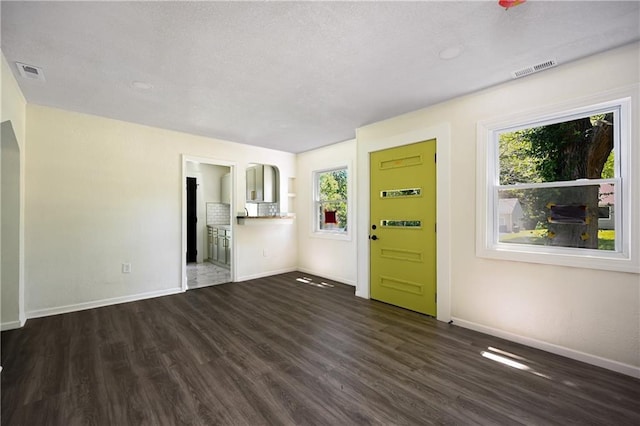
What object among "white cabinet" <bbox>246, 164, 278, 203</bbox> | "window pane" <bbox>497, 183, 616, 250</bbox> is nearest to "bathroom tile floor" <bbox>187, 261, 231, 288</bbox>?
"white cabinet" <bbox>246, 164, 278, 203</bbox>

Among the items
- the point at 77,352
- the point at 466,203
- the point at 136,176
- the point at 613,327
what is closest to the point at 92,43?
the point at 136,176

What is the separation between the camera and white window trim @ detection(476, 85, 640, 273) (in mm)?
2084

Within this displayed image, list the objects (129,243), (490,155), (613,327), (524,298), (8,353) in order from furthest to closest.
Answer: (129,243) < (490,155) < (524,298) < (8,353) < (613,327)

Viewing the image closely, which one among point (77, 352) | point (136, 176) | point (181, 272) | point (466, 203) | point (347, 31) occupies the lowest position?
point (77, 352)

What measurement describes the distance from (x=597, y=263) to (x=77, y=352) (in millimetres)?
4607

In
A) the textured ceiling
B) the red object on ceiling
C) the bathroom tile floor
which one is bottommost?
the bathroom tile floor

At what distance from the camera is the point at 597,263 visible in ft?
7.29

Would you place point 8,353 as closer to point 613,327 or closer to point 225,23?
point 225,23

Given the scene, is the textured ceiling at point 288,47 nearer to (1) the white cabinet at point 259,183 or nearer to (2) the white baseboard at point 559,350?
(1) the white cabinet at point 259,183

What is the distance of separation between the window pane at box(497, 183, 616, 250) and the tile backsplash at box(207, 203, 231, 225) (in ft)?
20.9

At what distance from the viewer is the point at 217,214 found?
7.24m

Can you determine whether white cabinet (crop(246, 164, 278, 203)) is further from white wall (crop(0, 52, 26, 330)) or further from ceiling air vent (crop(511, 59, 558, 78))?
ceiling air vent (crop(511, 59, 558, 78))

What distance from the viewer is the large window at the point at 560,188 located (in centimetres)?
223

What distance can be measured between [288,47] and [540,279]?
Result: 3036mm
